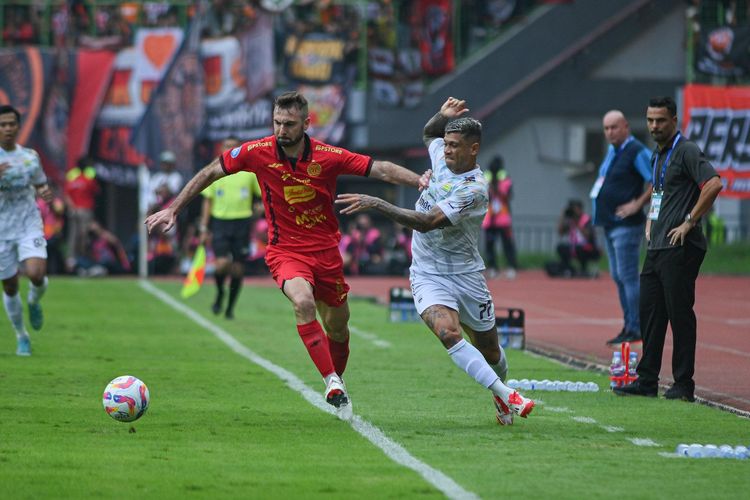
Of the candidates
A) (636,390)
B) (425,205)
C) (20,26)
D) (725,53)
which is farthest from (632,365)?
(20,26)

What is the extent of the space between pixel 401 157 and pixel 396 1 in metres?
4.04

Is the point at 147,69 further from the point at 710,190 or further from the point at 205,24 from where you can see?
the point at 710,190

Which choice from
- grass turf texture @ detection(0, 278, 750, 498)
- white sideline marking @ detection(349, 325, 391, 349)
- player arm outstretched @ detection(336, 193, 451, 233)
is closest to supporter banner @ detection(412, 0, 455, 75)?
white sideline marking @ detection(349, 325, 391, 349)

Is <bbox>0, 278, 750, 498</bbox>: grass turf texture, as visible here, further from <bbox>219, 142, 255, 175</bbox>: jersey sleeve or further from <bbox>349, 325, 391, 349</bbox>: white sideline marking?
<bbox>219, 142, 255, 175</bbox>: jersey sleeve

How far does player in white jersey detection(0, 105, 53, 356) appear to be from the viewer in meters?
13.3

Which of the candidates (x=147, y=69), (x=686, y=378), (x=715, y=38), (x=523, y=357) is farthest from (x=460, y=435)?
(x=147, y=69)

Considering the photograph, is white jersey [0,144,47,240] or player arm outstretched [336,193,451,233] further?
white jersey [0,144,47,240]

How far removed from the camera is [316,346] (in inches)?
372

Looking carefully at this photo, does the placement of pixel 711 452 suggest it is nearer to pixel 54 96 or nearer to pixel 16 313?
pixel 16 313

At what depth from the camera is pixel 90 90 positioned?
103ft

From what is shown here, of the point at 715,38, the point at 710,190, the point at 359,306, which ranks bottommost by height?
the point at 359,306

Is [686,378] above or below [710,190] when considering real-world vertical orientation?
below

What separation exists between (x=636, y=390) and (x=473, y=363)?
93.0 inches

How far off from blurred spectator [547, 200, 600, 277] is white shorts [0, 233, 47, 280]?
57.9 ft
